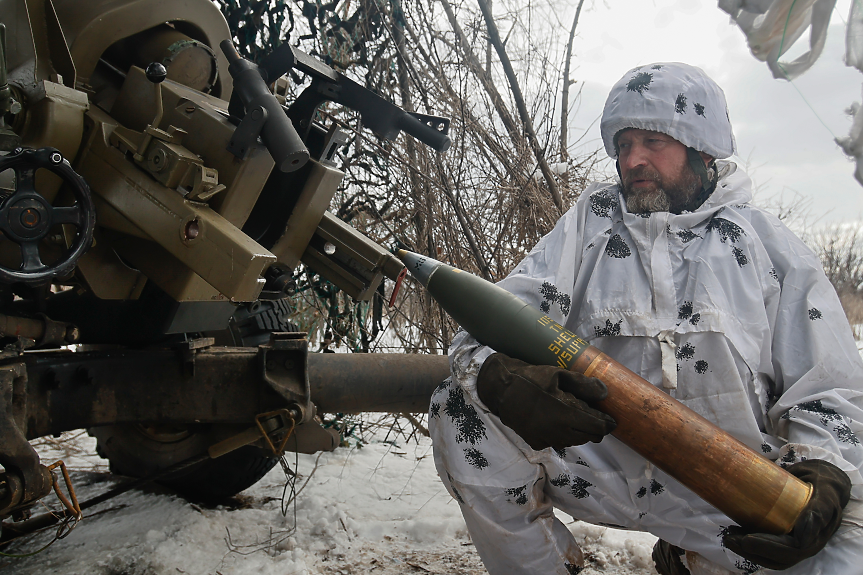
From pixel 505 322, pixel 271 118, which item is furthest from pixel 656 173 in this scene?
pixel 271 118

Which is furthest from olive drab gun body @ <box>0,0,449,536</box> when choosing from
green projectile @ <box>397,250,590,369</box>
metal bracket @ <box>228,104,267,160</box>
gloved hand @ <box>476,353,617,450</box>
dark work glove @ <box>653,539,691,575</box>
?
dark work glove @ <box>653,539,691,575</box>

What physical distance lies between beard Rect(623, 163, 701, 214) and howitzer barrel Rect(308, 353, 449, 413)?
125cm

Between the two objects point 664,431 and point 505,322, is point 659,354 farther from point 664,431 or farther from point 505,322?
point 505,322

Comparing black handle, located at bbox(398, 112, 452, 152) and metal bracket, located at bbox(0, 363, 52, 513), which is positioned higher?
black handle, located at bbox(398, 112, 452, 152)

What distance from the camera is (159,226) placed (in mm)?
2188

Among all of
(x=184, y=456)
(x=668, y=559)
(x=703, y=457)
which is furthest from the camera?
(x=184, y=456)

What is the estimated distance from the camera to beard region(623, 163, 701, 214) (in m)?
2.35

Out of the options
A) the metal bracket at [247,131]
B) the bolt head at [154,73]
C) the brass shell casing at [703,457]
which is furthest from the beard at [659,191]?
the bolt head at [154,73]

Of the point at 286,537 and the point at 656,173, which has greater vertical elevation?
the point at 656,173

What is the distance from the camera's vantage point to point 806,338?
207cm

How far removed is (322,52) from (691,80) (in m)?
2.80

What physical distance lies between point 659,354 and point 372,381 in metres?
1.32

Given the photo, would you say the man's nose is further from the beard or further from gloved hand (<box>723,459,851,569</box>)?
gloved hand (<box>723,459,851,569</box>)

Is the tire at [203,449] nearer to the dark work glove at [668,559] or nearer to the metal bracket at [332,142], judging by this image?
the metal bracket at [332,142]
